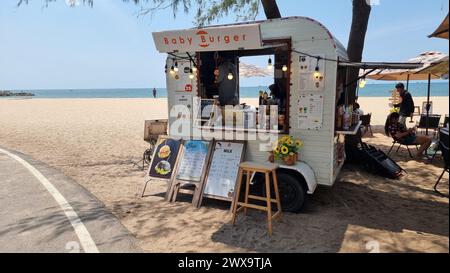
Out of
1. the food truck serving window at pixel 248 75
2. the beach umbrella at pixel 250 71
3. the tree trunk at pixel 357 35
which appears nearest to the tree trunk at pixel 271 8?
A: the food truck serving window at pixel 248 75

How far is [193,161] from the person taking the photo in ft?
19.7

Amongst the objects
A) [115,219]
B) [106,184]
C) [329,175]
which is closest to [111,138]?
[106,184]

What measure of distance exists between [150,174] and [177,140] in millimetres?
879

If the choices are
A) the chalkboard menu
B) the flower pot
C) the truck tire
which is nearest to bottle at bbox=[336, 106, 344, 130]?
the flower pot

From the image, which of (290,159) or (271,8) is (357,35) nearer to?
(271,8)

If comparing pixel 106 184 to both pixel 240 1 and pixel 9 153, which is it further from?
pixel 240 1

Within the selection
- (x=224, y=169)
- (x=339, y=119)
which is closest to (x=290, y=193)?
(x=224, y=169)

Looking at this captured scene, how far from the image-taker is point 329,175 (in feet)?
17.0

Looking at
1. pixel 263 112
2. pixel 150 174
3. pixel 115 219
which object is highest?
pixel 263 112

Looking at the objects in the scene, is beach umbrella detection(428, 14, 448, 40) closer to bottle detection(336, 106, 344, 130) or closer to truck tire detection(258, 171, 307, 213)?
bottle detection(336, 106, 344, 130)

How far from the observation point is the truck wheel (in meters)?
5.14

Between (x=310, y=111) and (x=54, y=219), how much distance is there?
182 inches
